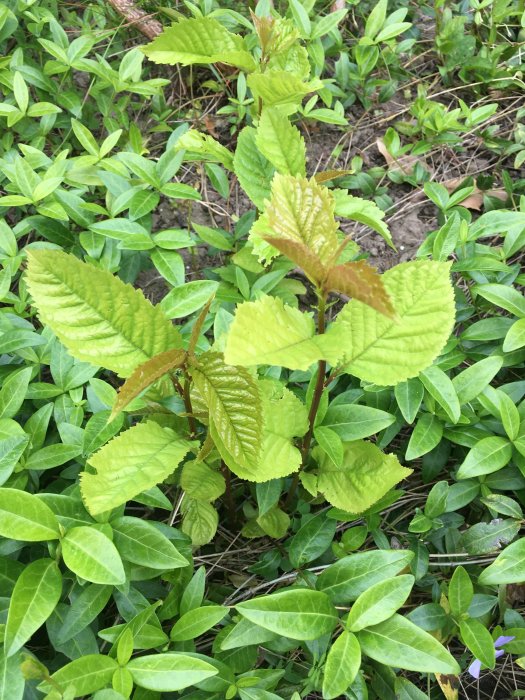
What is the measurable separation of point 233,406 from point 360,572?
59cm

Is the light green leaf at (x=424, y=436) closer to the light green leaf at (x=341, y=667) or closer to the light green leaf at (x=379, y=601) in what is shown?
the light green leaf at (x=379, y=601)

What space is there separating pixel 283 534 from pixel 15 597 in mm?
747

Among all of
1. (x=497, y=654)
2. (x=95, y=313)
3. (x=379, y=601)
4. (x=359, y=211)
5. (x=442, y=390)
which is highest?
(x=95, y=313)

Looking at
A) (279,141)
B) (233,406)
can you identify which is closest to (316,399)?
(233,406)

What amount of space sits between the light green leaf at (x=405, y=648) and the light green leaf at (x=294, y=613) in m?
0.10

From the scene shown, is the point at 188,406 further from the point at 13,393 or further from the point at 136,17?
the point at 136,17

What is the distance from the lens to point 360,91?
10.2 ft

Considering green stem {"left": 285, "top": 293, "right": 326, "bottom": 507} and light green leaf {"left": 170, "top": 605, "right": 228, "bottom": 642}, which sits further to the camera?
light green leaf {"left": 170, "top": 605, "right": 228, "bottom": 642}

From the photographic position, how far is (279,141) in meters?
1.85

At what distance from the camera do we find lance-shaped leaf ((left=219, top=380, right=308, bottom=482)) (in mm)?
1457

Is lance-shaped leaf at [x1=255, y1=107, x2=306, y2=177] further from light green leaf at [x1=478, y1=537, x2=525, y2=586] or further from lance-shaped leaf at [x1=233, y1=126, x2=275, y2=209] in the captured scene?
light green leaf at [x1=478, y1=537, x2=525, y2=586]

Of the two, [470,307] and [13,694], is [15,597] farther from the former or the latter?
[470,307]

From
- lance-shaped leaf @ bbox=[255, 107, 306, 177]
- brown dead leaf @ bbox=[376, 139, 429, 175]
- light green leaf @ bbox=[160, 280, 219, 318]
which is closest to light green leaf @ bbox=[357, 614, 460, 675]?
light green leaf @ bbox=[160, 280, 219, 318]

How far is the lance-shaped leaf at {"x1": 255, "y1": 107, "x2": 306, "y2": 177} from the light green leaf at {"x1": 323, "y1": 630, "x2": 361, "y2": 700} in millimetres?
1339
